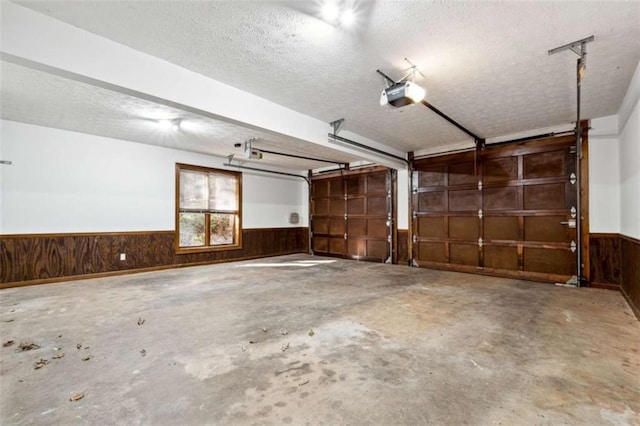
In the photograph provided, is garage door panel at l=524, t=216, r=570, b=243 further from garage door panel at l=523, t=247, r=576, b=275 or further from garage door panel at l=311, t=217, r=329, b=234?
garage door panel at l=311, t=217, r=329, b=234

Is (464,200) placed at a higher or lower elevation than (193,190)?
lower

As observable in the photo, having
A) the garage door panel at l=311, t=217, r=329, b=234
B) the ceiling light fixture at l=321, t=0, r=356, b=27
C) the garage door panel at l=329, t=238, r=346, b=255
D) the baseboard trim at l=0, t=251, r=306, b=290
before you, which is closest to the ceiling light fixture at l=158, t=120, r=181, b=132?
the baseboard trim at l=0, t=251, r=306, b=290

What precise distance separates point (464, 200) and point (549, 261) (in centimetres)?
170

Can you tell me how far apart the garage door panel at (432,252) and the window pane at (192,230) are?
5.03 metres

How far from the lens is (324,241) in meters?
8.37

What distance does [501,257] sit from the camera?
17.4 ft

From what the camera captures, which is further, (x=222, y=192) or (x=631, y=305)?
(x=222, y=192)

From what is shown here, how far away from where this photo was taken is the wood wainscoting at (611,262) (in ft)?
12.4

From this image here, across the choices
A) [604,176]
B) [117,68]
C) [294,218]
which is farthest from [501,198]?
[117,68]

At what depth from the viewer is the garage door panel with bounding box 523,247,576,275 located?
4.61 metres

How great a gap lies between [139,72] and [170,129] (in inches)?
91.6

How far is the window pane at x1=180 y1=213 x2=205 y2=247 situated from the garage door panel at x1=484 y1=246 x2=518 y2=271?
240 inches

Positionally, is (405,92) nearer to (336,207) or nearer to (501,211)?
(501,211)

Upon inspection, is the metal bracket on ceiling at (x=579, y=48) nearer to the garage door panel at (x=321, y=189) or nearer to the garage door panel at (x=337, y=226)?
the garage door panel at (x=337, y=226)
